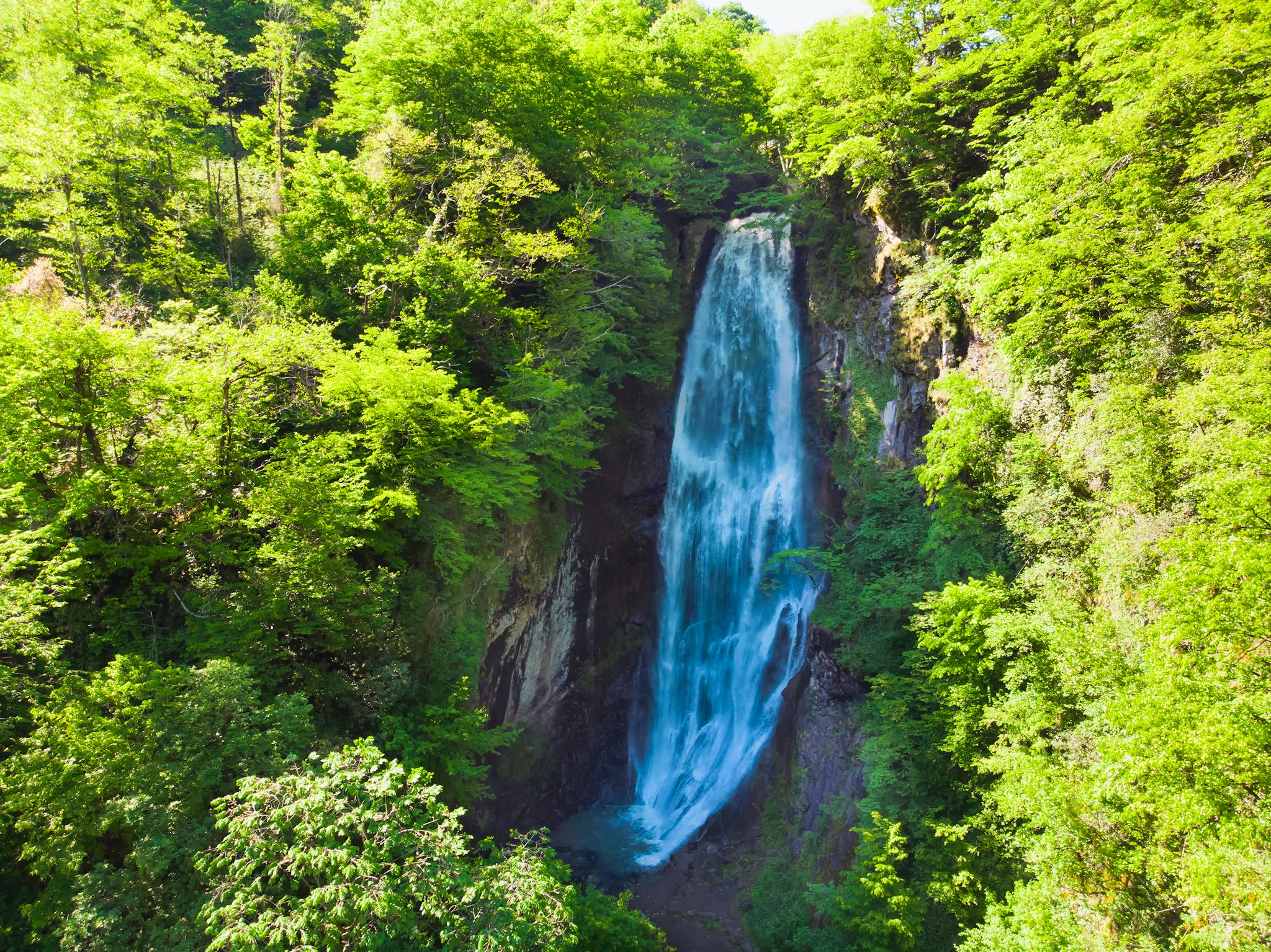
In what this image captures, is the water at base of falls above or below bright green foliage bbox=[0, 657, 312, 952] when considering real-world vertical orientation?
above

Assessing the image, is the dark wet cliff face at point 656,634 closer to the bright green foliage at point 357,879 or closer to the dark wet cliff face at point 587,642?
the dark wet cliff face at point 587,642

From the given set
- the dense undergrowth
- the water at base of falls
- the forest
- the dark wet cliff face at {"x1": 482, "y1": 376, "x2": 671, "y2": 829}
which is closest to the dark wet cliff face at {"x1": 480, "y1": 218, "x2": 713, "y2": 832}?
the dark wet cliff face at {"x1": 482, "y1": 376, "x2": 671, "y2": 829}

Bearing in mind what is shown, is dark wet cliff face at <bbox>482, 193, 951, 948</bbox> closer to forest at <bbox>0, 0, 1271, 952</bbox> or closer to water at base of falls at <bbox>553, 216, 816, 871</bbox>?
water at base of falls at <bbox>553, 216, 816, 871</bbox>

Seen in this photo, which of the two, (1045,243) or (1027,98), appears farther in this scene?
(1027,98)

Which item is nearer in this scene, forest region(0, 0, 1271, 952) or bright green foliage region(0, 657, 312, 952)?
bright green foliage region(0, 657, 312, 952)

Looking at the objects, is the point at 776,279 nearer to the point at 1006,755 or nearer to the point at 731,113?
the point at 731,113

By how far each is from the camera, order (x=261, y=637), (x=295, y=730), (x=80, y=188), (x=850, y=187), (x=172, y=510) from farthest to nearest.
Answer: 1. (x=850, y=187)
2. (x=80, y=188)
3. (x=172, y=510)
4. (x=261, y=637)
5. (x=295, y=730)

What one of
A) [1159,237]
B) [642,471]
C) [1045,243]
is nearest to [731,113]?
[642,471]
